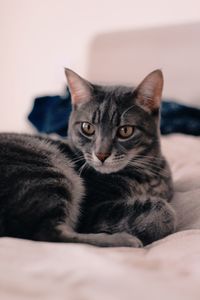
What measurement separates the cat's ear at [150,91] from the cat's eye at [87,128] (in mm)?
164

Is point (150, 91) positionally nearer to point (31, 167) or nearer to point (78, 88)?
point (78, 88)

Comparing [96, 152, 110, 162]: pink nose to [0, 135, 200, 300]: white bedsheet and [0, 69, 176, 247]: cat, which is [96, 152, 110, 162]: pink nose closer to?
[0, 69, 176, 247]: cat

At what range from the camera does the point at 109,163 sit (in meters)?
1.22

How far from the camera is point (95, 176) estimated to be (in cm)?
127

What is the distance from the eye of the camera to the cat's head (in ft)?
4.04

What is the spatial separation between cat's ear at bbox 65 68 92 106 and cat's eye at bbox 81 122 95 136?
9 cm
